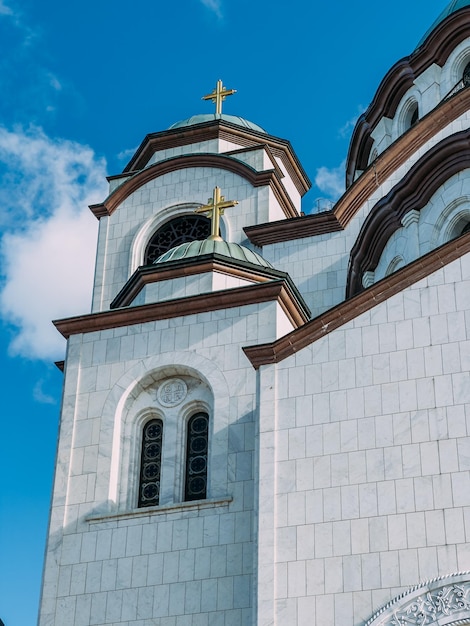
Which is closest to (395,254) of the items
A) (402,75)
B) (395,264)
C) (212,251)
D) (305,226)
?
(395,264)

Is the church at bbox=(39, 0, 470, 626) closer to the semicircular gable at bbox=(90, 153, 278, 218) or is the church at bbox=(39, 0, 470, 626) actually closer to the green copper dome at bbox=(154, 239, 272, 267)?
the green copper dome at bbox=(154, 239, 272, 267)

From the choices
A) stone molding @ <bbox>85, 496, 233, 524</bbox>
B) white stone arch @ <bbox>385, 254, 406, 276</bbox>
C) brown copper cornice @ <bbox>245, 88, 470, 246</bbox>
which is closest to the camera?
stone molding @ <bbox>85, 496, 233, 524</bbox>

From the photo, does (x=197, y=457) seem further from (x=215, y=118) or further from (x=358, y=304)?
(x=215, y=118)

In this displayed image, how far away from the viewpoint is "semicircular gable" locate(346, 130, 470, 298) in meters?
23.9

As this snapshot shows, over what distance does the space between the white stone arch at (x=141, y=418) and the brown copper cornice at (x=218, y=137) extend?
11.1 meters

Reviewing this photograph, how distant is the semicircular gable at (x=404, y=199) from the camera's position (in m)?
23.9

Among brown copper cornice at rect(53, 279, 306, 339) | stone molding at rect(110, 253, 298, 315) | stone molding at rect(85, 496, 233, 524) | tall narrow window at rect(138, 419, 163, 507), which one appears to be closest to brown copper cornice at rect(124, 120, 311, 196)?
stone molding at rect(110, 253, 298, 315)

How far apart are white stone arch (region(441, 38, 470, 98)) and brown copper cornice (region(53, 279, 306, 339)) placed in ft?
34.3

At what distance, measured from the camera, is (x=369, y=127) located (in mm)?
31609

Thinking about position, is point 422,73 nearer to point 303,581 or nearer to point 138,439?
point 138,439

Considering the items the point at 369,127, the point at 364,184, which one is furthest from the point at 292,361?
the point at 369,127

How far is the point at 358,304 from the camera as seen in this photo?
18.2 meters

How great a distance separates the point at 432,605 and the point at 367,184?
1283 centimetres

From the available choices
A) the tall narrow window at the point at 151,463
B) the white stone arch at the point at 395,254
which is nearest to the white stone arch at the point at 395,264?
the white stone arch at the point at 395,254
